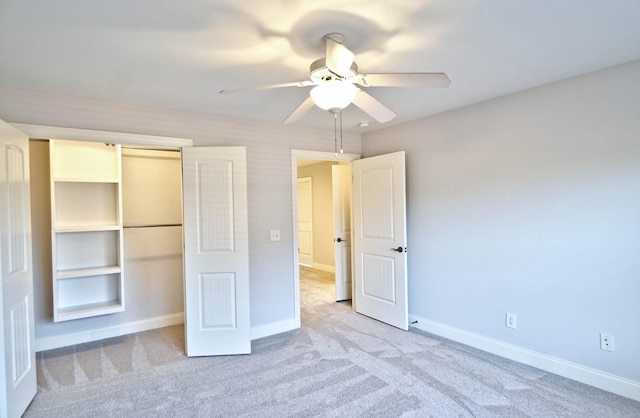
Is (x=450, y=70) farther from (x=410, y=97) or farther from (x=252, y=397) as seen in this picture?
(x=252, y=397)

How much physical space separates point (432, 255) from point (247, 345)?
2189 mm

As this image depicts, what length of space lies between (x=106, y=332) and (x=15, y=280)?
1.68m

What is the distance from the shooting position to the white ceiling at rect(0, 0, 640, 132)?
1686mm

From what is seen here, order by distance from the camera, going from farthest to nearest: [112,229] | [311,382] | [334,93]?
1. [112,229]
2. [311,382]
3. [334,93]

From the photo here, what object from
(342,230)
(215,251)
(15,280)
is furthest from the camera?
(342,230)

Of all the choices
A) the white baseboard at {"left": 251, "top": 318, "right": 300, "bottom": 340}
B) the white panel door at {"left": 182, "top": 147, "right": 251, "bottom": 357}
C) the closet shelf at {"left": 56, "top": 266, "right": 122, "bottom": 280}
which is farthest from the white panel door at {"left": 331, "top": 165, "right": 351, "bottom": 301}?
the closet shelf at {"left": 56, "top": 266, "right": 122, "bottom": 280}

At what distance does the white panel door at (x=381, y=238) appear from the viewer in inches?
152

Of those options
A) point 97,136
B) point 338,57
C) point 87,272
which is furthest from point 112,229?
point 338,57

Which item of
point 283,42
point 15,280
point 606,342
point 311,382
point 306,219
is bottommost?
point 311,382

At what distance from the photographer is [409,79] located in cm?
171

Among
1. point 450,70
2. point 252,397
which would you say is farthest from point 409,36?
point 252,397

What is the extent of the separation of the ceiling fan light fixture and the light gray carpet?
2036 millimetres

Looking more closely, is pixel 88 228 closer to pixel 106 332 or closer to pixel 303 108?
pixel 106 332

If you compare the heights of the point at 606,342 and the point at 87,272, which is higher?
the point at 87,272
